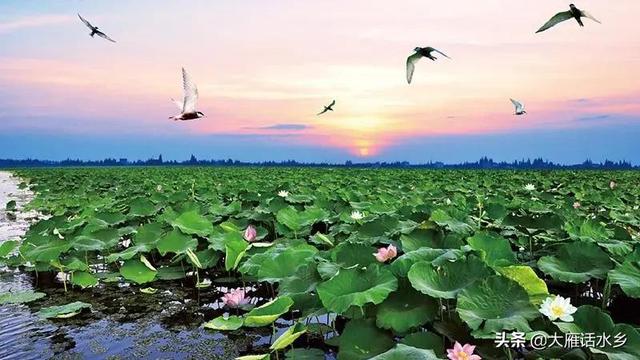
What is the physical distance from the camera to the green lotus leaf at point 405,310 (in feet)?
7.50

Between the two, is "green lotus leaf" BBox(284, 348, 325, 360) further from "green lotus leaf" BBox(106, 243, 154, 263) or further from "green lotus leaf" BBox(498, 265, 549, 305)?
"green lotus leaf" BBox(106, 243, 154, 263)

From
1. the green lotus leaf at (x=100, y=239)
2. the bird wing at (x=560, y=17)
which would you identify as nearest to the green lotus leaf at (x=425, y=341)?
the green lotus leaf at (x=100, y=239)

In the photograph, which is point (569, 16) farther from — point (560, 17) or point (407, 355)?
point (407, 355)

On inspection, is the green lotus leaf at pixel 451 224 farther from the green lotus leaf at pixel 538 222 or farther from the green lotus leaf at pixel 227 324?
the green lotus leaf at pixel 227 324

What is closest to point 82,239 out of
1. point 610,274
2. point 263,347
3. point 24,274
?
point 24,274

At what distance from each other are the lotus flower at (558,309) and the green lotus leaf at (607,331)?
0.09 feet

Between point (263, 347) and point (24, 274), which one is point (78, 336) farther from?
point (24, 274)

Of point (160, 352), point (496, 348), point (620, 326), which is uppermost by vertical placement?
point (620, 326)

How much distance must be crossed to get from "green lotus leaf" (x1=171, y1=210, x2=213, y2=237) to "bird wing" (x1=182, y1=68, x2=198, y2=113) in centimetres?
169

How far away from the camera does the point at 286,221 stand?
4602mm

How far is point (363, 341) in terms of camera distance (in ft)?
7.72

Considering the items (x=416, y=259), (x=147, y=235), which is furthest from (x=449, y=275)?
(x=147, y=235)

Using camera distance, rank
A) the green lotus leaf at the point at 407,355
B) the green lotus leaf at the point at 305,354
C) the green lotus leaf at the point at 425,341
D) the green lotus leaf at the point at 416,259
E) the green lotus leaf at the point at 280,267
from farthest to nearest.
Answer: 1. the green lotus leaf at the point at 280,267
2. the green lotus leaf at the point at 305,354
3. the green lotus leaf at the point at 416,259
4. the green lotus leaf at the point at 425,341
5. the green lotus leaf at the point at 407,355

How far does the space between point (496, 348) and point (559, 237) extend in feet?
5.74
